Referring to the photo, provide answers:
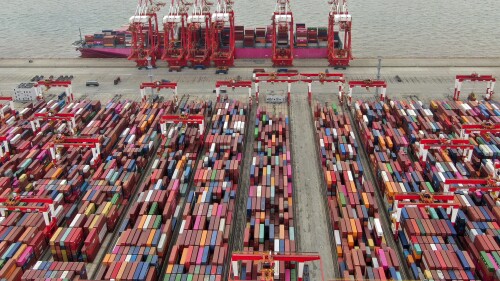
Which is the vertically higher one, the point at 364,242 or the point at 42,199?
the point at 42,199

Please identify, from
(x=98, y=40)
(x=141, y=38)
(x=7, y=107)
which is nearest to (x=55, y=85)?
(x=7, y=107)

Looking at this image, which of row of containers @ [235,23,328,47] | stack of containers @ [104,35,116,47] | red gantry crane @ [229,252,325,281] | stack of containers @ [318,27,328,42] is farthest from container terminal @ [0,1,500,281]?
stack of containers @ [104,35,116,47]

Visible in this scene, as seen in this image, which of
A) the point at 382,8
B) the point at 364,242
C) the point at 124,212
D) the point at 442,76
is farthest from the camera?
the point at 382,8

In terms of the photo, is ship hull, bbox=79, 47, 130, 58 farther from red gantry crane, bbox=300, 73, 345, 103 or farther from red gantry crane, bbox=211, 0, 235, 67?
red gantry crane, bbox=300, 73, 345, 103

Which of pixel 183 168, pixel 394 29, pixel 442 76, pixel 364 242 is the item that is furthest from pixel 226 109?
pixel 394 29

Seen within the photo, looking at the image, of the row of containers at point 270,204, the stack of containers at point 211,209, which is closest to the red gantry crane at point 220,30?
the stack of containers at point 211,209

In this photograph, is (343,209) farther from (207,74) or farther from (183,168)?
(207,74)

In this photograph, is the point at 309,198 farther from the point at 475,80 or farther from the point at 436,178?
the point at 475,80
